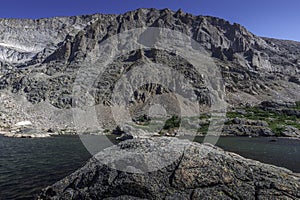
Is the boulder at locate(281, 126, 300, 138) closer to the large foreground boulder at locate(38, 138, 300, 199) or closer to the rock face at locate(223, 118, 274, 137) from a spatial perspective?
the rock face at locate(223, 118, 274, 137)

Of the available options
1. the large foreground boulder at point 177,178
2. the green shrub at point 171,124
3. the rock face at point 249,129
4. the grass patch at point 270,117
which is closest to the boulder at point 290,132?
the rock face at point 249,129

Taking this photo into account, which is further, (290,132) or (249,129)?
(249,129)

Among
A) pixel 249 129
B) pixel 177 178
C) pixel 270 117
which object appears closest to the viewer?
pixel 177 178

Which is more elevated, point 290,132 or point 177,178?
point 177,178

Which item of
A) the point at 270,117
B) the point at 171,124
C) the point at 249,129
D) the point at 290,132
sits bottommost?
the point at 290,132

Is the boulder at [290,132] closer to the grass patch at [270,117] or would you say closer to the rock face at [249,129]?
the rock face at [249,129]

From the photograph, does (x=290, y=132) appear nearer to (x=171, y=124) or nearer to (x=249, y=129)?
(x=249, y=129)

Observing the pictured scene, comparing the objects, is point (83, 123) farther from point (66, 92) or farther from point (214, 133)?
point (214, 133)

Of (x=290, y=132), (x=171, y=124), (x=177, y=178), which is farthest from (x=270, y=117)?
(x=177, y=178)
